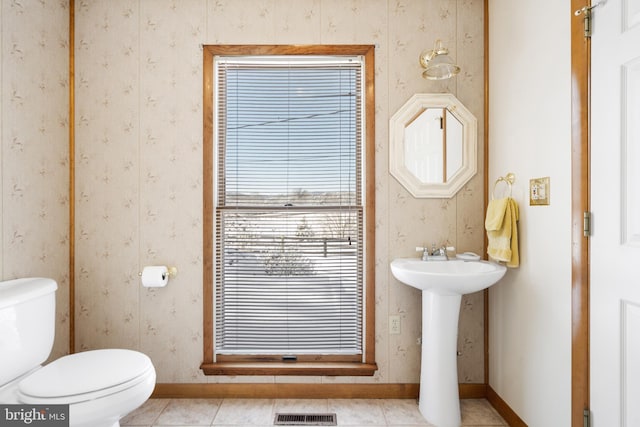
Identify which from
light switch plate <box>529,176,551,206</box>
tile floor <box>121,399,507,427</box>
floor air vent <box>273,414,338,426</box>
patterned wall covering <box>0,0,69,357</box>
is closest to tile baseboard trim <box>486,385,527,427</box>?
tile floor <box>121,399,507,427</box>

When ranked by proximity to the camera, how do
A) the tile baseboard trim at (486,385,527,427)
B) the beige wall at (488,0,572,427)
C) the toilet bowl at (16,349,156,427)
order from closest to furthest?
the toilet bowl at (16,349,156,427)
the beige wall at (488,0,572,427)
the tile baseboard trim at (486,385,527,427)

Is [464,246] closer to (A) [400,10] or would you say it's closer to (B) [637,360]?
(B) [637,360]

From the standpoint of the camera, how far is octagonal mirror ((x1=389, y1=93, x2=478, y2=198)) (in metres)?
2.19

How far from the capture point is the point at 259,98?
2250 mm

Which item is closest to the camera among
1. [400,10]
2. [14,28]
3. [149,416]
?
[14,28]

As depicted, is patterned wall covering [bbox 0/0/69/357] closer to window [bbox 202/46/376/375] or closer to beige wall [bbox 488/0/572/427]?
window [bbox 202/46/376/375]

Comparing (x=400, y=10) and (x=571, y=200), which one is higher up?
(x=400, y=10)

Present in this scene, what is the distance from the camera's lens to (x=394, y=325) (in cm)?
221

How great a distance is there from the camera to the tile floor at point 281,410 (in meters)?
1.96

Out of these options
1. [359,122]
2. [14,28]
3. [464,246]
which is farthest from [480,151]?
[14,28]

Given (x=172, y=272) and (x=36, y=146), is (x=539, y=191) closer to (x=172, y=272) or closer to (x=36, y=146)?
(x=172, y=272)

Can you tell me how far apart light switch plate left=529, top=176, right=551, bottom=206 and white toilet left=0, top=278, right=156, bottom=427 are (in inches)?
76.7

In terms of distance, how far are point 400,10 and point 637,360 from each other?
2.09 m

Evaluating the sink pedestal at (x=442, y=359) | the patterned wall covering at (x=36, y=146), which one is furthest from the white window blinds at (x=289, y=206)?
the patterned wall covering at (x=36, y=146)
